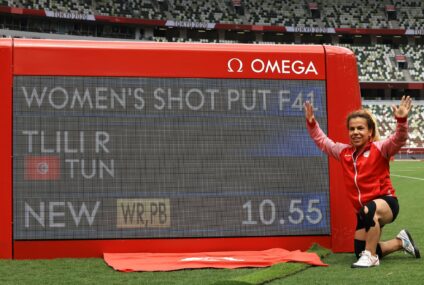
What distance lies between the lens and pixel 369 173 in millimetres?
3924

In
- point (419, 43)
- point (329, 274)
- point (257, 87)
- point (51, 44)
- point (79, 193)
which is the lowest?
point (329, 274)

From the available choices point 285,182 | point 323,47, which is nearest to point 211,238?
point 285,182

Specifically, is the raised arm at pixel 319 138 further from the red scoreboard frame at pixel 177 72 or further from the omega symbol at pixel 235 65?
the omega symbol at pixel 235 65

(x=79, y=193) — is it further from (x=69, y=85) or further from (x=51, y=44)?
(x=51, y=44)

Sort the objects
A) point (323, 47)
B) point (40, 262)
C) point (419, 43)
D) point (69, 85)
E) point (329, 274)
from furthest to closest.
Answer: point (419, 43) < point (323, 47) < point (69, 85) < point (40, 262) < point (329, 274)

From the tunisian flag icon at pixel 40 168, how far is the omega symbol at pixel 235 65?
1.34 m

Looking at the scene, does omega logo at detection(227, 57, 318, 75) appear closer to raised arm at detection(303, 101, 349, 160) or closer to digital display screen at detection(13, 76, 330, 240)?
digital display screen at detection(13, 76, 330, 240)

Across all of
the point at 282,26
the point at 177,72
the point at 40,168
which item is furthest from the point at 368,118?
the point at 282,26

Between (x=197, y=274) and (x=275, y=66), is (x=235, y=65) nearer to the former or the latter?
(x=275, y=66)

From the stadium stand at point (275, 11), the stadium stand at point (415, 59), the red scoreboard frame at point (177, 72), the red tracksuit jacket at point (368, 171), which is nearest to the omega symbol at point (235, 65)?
the red scoreboard frame at point (177, 72)

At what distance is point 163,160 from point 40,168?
0.79 metres

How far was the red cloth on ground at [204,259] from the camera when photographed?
3604 millimetres

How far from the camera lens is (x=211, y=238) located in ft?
13.5

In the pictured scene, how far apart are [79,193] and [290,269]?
145 centimetres
